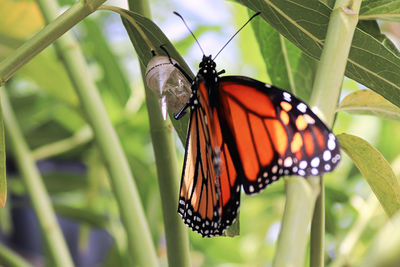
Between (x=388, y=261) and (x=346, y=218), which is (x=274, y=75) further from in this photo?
(x=346, y=218)

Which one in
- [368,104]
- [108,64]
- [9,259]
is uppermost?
[108,64]

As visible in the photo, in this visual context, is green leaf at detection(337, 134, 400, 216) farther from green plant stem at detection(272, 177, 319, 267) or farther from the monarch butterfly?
green plant stem at detection(272, 177, 319, 267)

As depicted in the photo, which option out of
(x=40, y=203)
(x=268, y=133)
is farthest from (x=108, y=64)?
(x=268, y=133)

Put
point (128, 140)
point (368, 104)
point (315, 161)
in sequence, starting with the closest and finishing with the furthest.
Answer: point (315, 161) → point (368, 104) → point (128, 140)

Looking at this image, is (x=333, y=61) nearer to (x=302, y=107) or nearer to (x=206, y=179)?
(x=302, y=107)

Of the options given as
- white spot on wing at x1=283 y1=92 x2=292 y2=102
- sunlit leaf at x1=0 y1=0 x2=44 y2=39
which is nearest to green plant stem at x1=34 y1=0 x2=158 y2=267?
white spot on wing at x1=283 y1=92 x2=292 y2=102

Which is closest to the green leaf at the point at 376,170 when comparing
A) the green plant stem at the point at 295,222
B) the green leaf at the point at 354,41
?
the green leaf at the point at 354,41
